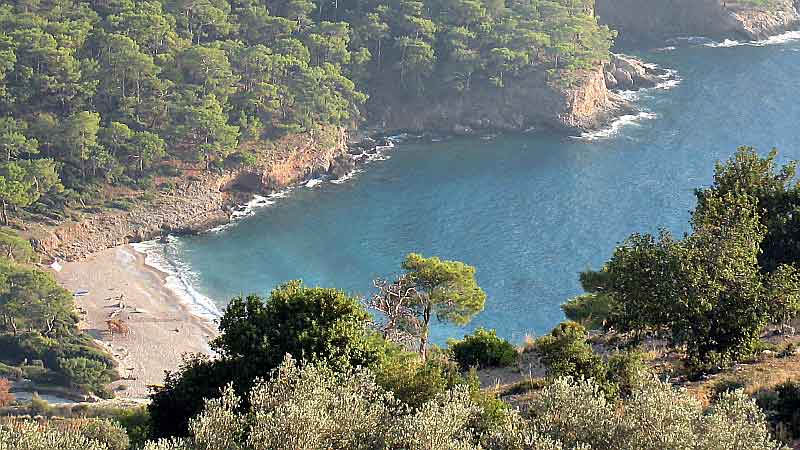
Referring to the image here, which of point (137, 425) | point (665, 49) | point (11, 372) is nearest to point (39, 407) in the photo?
point (11, 372)

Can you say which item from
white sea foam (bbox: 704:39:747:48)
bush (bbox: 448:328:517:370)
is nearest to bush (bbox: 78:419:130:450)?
bush (bbox: 448:328:517:370)

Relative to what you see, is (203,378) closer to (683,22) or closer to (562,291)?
(562,291)

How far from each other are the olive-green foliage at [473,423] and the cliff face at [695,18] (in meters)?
120

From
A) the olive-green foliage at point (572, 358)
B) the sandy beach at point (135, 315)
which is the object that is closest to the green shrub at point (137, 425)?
the olive-green foliage at point (572, 358)

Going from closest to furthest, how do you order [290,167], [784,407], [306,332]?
[784,407], [306,332], [290,167]

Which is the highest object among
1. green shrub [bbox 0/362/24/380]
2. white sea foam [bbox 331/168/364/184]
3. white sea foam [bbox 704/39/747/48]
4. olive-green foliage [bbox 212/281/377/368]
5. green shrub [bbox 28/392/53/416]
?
white sea foam [bbox 704/39/747/48]

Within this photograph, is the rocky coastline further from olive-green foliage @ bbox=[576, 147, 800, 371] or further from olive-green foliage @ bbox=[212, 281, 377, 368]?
olive-green foliage @ bbox=[576, 147, 800, 371]

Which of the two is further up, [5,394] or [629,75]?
[629,75]

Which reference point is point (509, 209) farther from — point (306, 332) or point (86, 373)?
point (306, 332)

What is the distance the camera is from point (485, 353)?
4228 cm

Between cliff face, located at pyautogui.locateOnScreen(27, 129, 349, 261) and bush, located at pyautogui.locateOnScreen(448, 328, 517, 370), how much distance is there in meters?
49.4

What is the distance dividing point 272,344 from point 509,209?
5864cm

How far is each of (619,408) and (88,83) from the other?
73.4 metres

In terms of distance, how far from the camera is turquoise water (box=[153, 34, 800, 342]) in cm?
8012
